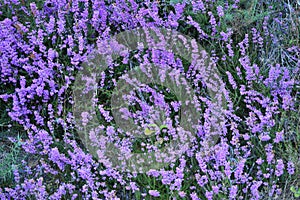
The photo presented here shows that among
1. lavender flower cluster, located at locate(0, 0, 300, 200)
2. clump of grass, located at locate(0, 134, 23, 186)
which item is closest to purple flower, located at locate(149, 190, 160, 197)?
lavender flower cluster, located at locate(0, 0, 300, 200)

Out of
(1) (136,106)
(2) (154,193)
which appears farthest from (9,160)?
(2) (154,193)

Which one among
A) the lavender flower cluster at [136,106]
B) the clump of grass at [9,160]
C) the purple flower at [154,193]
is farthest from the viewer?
the clump of grass at [9,160]

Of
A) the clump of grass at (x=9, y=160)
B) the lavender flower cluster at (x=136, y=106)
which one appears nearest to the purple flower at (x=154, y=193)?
the lavender flower cluster at (x=136, y=106)

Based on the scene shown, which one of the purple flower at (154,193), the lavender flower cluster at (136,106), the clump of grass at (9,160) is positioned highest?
the lavender flower cluster at (136,106)

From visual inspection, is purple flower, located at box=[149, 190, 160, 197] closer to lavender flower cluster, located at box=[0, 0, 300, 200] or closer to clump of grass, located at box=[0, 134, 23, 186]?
lavender flower cluster, located at box=[0, 0, 300, 200]

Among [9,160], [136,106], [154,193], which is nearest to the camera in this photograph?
[154,193]

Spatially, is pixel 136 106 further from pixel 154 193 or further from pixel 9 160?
pixel 9 160

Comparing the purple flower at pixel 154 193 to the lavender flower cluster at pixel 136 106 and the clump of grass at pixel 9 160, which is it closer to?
the lavender flower cluster at pixel 136 106

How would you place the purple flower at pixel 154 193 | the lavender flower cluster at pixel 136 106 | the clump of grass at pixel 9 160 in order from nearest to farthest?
the purple flower at pixel 154 193, the lavender flower cluster at pixel 136 106, the clump of grass at pixel 9 160
